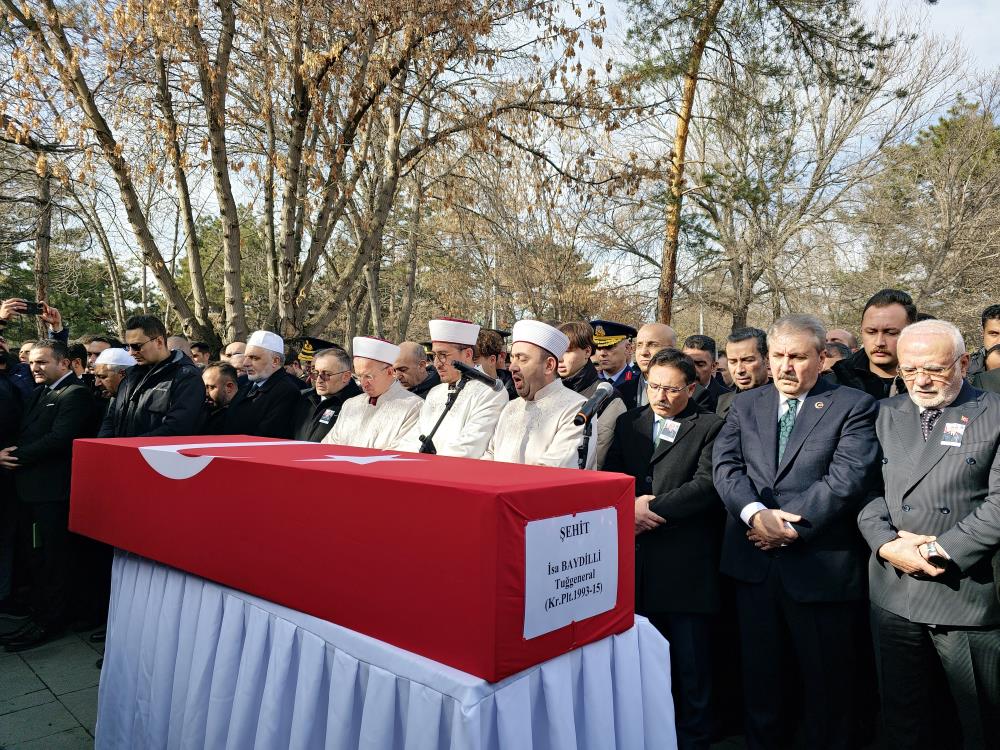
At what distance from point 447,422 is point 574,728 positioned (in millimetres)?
2499

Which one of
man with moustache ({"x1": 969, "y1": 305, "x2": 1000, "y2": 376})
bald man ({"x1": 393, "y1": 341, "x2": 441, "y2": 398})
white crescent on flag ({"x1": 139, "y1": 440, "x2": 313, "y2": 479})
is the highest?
man with moustache ({"x1": 969, "y1": 305, "x2": 1000, "y2": 376})

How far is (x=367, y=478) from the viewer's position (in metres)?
1.95

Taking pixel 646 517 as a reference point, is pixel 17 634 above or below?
below

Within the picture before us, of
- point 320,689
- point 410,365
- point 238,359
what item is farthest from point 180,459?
point 238,359

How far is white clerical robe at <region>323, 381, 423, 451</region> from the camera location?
177 inches

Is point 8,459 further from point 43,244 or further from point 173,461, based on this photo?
point 43,244

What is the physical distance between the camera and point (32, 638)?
4.72 meters

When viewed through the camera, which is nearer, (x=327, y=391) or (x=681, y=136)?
(x=327, y=391)

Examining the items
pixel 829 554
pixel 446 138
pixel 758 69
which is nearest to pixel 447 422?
pixel 829 554

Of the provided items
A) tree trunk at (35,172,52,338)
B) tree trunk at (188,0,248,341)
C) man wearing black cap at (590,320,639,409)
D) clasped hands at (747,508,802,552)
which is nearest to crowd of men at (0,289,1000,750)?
clasped hands at (747,508,802,552)

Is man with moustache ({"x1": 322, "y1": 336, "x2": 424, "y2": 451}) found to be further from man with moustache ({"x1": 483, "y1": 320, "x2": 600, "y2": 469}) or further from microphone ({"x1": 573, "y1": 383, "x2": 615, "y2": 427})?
microphone ({"x1": 573, "y1": 383, "x2": 615, "y2": 427})

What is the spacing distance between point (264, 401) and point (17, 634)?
2324 mm

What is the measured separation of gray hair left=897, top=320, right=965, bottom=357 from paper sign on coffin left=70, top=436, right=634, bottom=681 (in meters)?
1.54

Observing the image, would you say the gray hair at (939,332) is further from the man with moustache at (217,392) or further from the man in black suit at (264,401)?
the man with moustache at (217,392)
